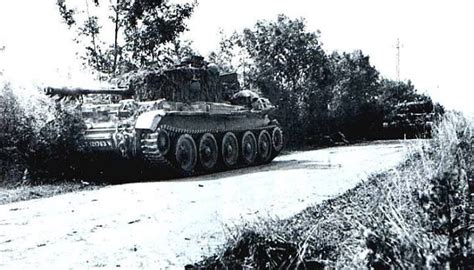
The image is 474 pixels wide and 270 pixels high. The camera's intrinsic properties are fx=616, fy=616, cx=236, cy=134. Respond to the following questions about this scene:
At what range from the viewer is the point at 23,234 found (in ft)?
22.1

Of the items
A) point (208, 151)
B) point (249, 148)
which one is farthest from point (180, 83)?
point (249, 148)

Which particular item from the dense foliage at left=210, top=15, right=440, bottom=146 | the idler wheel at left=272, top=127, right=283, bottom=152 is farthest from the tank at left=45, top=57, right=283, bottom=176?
the dense foliage at left=210, top=15, right=440, bottom=146

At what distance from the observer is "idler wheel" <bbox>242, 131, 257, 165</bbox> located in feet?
57.7

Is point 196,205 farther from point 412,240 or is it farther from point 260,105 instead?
point 260,105

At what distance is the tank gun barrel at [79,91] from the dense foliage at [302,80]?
13.8 m

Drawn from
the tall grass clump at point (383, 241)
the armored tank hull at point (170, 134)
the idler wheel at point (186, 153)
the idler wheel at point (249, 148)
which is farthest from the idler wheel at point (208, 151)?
the tall grass clump at point (383, 241)

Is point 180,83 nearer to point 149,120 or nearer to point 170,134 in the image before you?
point 170,134

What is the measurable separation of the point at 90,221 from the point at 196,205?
1.61m

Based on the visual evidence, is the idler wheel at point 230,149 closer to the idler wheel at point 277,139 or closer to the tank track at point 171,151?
the tank track at point 171,151

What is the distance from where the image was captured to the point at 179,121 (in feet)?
47.2

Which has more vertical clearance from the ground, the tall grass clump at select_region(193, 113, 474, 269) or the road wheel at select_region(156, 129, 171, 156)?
the road wheel at select_region(156, 129, 171, 156)

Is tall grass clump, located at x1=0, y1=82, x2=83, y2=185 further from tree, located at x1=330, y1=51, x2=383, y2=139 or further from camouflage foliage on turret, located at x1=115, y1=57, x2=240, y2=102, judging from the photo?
tree, located at x1=330, y1=51, x2=383, y2=139

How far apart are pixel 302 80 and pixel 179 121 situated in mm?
17789

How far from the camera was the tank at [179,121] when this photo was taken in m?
13.5
